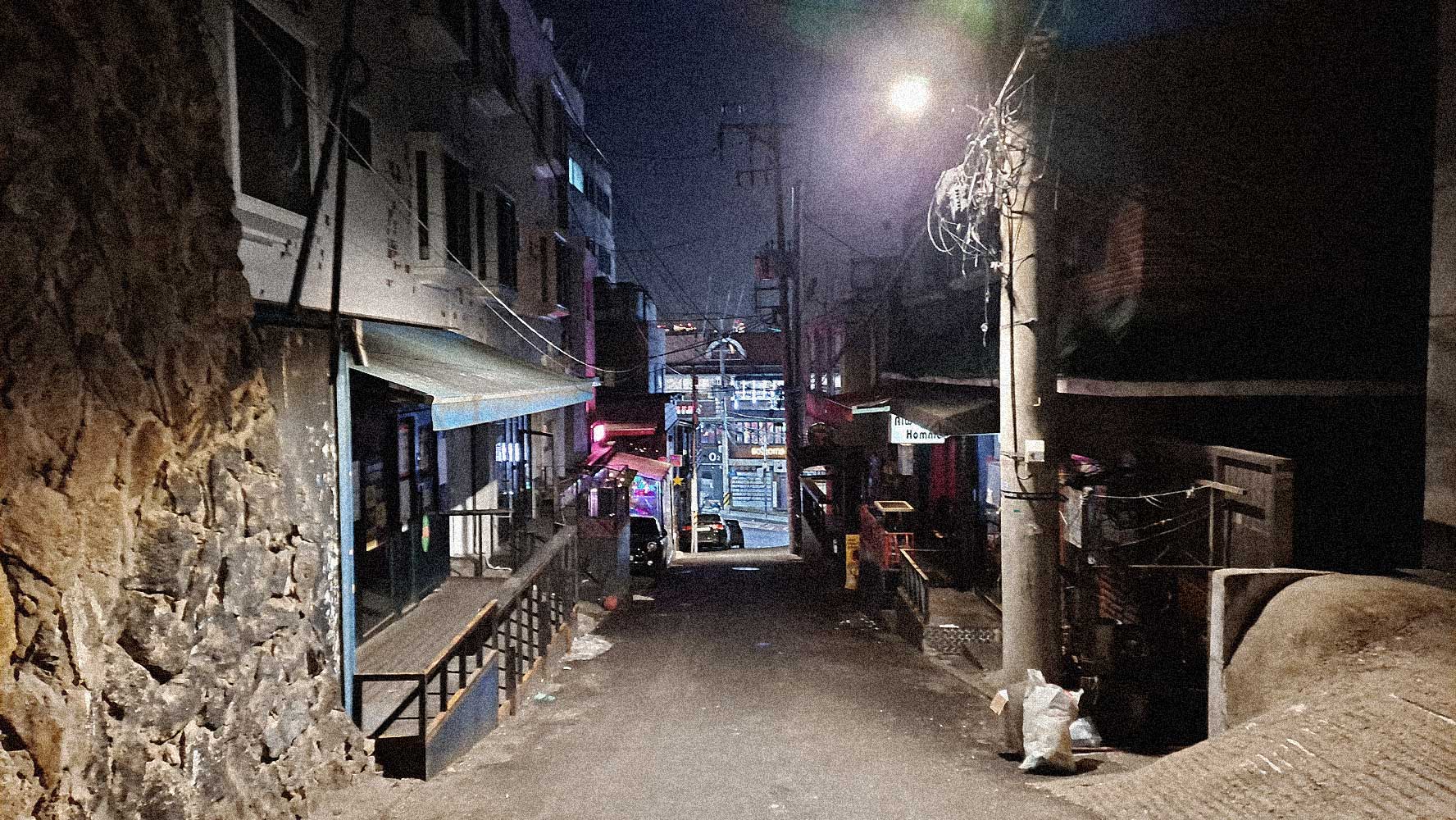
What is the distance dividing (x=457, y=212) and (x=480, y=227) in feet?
3.56

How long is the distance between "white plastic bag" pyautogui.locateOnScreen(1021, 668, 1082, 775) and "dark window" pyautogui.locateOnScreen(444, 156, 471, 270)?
9615mm

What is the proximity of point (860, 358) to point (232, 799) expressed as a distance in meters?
27.3

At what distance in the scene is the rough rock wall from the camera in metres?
4.19

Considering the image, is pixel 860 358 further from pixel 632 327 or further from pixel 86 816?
pixel 86 816

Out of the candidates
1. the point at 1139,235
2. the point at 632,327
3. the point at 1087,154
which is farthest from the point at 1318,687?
the point at 632,327

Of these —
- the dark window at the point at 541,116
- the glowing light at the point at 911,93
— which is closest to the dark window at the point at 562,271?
the dark window at the point at 541,116

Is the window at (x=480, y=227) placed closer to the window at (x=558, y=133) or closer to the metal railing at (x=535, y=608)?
the metal railing at (x=535, y=608)

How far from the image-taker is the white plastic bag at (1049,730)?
7461 mm

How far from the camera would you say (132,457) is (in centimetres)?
494

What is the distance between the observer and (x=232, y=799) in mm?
5777

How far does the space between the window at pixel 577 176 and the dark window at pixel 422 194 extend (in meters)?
27.1

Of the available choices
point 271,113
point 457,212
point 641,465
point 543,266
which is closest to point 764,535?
point 641,465

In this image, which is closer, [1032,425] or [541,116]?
[1032,425]

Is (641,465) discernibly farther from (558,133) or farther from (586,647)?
(586,647)
